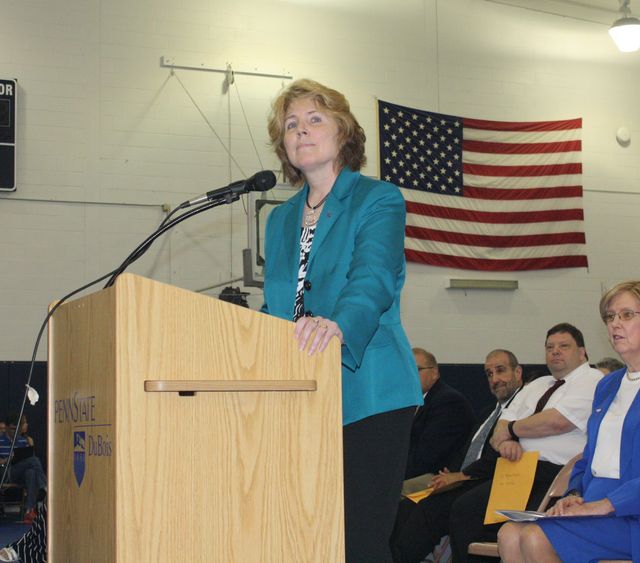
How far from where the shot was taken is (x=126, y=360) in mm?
1771

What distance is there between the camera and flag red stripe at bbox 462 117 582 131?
410 inches

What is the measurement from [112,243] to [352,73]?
319 cm

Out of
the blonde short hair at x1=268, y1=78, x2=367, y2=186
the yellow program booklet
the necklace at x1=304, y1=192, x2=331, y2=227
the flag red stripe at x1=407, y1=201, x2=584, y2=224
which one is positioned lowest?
the yellow program booklet

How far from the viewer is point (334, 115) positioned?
2.45 metres

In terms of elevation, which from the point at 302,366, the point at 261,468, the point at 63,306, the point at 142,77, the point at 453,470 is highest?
the point at 142,77

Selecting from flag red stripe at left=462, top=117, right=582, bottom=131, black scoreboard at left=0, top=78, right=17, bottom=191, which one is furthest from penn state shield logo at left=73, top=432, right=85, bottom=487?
flag red stripe at left=462, top=117, right=582, bottom=131

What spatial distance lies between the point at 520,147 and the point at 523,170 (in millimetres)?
261

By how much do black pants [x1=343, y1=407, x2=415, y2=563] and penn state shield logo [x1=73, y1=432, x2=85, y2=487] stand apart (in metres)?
0.58

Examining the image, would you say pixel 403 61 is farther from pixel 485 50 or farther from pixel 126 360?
pixel 126 360

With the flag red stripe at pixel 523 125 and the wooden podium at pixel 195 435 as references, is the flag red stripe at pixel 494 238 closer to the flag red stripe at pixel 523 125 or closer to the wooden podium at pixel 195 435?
the flag red stripe at pixel 523 125

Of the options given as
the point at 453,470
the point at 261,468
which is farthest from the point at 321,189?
the point at 453,470

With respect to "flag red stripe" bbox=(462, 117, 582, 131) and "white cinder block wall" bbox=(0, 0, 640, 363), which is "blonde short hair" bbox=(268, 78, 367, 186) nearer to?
"white cinder block wall" bbox=(0, 0, 640, 363)

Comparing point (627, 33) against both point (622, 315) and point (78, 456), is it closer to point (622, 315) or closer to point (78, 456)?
point (622, 315)

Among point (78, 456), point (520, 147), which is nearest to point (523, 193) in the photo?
point (520, 147)
